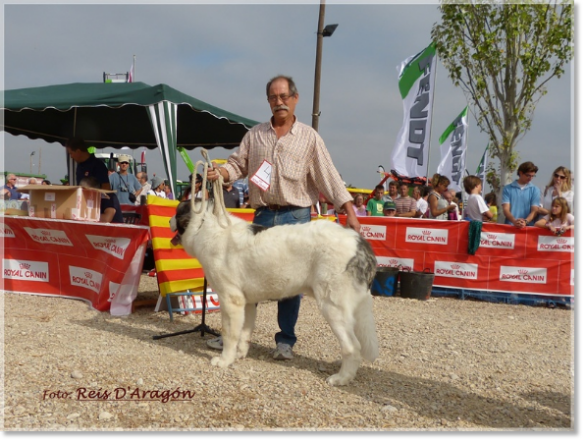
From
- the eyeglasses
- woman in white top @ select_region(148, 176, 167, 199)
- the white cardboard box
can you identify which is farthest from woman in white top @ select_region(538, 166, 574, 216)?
woman in white top @ select_region(148, 176, 167, 199)

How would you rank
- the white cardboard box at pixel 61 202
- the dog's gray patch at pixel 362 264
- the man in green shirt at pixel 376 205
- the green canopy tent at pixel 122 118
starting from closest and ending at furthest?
the dog's gray patch at pixel 362 264
the white cardboard box at pixel 61 202
the green canopy tent at pixel 122 118
the man in green shirt at pixel 376 205

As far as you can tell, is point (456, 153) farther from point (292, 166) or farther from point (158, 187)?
point (292, 166)

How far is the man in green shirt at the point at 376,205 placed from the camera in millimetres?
10508

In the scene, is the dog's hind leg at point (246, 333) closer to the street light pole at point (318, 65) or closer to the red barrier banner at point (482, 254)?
the red barrier banner at point (482, 254)

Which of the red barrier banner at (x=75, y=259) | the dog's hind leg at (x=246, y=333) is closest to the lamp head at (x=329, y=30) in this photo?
the red barrier banner at (x=75, y=259)

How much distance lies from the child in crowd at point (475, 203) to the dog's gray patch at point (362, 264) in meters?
5.36

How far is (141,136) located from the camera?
35.1 feet

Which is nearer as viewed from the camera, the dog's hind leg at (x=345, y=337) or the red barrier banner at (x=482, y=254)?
the dog's hind leg at (x=345, y=337)

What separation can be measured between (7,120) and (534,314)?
9890 mm

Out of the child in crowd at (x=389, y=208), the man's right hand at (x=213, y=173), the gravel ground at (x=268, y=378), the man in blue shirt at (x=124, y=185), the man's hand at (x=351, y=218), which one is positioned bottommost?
the gravel ground at (x=268, y=378)

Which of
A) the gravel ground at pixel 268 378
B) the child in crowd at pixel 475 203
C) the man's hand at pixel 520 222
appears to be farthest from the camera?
the child in crowd at pixel 475 203

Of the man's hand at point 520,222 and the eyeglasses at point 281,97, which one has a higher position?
the eyeglasses at point 281,97

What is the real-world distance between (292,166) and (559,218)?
5.65 metres

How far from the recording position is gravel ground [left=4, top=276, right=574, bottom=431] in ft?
9.96
